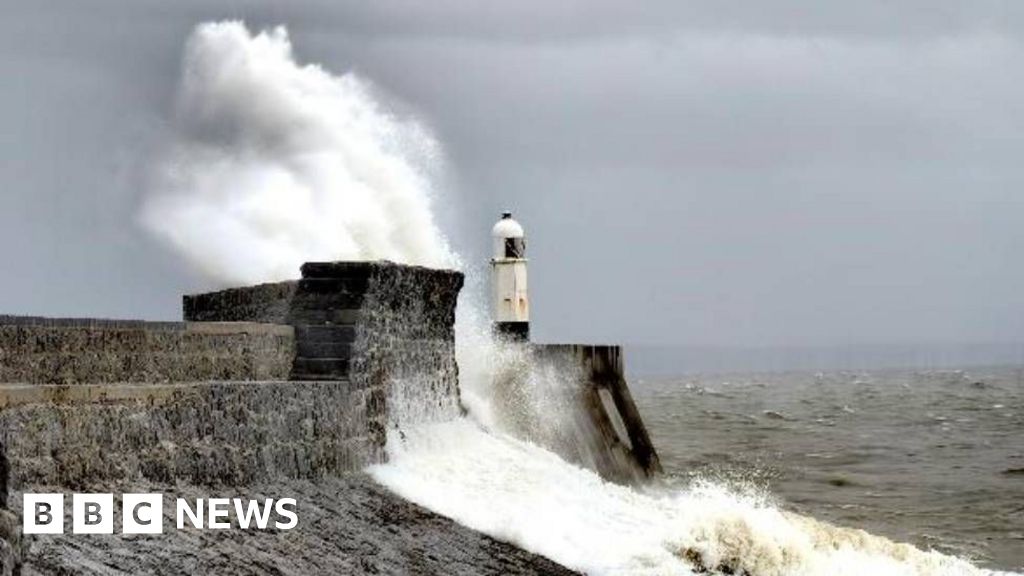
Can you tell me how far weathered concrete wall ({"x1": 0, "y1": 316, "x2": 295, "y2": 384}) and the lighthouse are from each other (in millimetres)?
7278

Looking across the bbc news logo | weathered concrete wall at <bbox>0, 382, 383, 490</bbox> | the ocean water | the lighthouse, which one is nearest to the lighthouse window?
the lighthouse

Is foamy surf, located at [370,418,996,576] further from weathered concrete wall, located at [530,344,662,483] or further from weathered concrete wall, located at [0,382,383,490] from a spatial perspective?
weathered concrete wall, located at [530,344,662,483]

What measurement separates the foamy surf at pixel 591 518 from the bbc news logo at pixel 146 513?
2039 mm

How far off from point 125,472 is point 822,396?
6185 cm

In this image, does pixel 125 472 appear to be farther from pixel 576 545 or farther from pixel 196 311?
pixel 196 311

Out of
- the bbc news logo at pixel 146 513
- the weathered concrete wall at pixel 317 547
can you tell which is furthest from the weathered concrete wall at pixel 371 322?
the bbc news logo at pixel 146 513

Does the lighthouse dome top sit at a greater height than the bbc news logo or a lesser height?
greater

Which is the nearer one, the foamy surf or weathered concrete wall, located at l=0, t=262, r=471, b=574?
weathered concrete wall, located at l=0, t=262, r=471, b=574

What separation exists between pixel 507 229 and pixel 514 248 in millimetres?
232

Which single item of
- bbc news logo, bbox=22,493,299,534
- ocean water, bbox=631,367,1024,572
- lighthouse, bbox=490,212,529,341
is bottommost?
ocean water, bbox=631,367,1024,572

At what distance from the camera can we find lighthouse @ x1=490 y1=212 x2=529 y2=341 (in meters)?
18.7

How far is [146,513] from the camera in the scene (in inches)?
313

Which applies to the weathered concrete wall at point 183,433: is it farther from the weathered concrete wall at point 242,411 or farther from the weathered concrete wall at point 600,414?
the weathered concrete wall at point 600,414

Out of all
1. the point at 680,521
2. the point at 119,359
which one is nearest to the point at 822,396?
the point at 680,521
